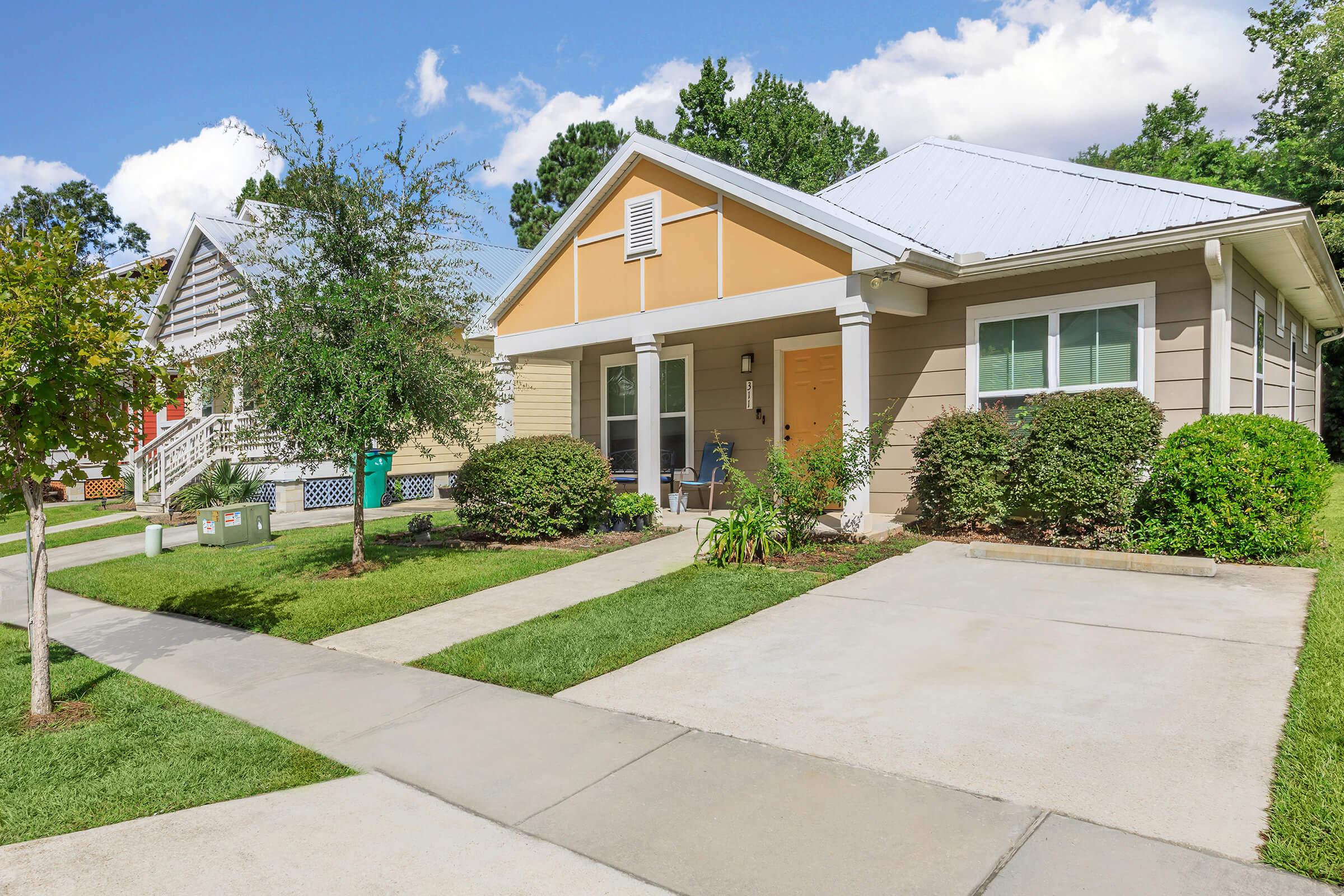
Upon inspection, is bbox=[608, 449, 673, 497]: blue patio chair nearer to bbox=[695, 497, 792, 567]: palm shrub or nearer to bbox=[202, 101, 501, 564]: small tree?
bbox=[695, 497, 792, 567]: palm shrub

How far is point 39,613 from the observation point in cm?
450

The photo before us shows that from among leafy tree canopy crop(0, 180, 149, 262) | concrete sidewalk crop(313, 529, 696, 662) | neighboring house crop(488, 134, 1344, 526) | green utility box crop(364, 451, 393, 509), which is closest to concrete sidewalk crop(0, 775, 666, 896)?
concrete sidewalk crop(313, 529, 696, 662)

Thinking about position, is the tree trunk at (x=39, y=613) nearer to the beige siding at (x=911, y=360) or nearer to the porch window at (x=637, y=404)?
the beige siding at (x=911, y=360)

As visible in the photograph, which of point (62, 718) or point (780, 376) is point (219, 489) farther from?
point (62, 718)

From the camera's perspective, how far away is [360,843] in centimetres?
290

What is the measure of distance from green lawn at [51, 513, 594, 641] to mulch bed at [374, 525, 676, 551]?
221 millimetres

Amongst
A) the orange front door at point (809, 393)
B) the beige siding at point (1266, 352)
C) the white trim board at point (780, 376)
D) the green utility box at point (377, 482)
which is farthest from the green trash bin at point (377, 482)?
the beige siding at point (1266, 352)

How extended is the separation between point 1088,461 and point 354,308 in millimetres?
6960

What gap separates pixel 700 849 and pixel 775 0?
1705cm

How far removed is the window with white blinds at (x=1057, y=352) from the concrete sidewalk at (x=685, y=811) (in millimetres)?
6710

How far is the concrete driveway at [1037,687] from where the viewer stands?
3.11m

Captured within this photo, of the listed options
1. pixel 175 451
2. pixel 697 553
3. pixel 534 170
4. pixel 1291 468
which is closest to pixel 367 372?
pixel 697 553

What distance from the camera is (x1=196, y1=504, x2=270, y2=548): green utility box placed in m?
10.5

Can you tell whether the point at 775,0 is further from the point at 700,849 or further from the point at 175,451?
the point at 700,849
